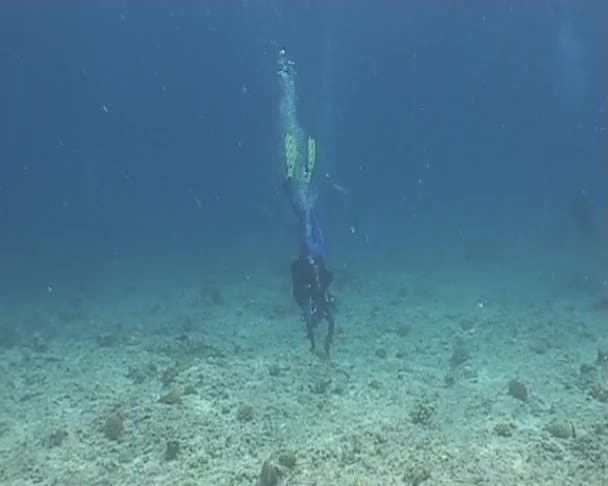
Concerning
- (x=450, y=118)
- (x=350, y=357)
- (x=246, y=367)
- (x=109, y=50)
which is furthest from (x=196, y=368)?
(x=450, y=118)

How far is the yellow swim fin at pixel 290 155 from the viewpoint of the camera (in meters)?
13.4

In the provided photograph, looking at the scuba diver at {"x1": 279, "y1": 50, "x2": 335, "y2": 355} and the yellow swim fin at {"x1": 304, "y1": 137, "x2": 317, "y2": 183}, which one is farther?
the yellow swim fin at {"x1": 304, "y1": 137, "x2": 317, "y2": 183}

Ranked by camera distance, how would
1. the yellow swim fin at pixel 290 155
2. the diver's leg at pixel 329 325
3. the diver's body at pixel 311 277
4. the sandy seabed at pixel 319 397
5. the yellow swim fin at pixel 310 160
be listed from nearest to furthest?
the sandy seabed at pixel 319 397
the diver's body at pixel 311 277
the diver's leg at pixel 329 325
the yellow swim fin at pixel 290 155
the yellow swim fin at pixel 310 160

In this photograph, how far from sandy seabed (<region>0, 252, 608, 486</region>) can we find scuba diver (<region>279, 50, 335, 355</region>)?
977 mm

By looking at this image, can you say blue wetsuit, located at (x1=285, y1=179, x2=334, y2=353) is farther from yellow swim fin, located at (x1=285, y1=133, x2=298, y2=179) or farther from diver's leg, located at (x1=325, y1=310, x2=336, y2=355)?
yellow swim fin, located at (x1=285, y1=133, x2=298, y2=179)

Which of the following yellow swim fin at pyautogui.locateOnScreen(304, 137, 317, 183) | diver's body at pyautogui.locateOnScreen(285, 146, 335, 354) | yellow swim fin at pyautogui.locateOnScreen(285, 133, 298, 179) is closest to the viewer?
diver's body at pyautogui.locateOnScreen(285, 146, 335, 354)

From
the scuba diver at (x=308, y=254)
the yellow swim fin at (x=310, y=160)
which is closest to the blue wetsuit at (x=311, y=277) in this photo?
the scuba diver at (x=308, y=254)

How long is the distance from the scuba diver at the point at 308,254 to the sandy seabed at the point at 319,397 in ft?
3.20

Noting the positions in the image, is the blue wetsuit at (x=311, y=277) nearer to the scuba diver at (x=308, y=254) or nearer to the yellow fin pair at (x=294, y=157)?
the scuba diver at (x=308, y=254)

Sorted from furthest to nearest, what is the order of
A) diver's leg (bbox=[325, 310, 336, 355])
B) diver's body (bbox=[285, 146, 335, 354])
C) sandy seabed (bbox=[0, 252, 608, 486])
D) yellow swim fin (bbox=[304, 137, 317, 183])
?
1. yellow swim fin (bbox=[304, 137, 317, 183])
2. diver's leg (bbox=[325, 310, 336, 355])
3. diver's body (bbox=[285, 146, 335, 354])
4. sandy seabed (bbox=[0, 252, 608, 486])

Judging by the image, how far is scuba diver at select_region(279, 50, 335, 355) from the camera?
503 inches

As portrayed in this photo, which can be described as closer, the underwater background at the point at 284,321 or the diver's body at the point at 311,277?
the underwater background at the point at 284,321

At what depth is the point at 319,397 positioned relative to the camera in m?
11.0

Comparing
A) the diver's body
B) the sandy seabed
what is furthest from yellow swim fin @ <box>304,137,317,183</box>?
the sandy seabed
